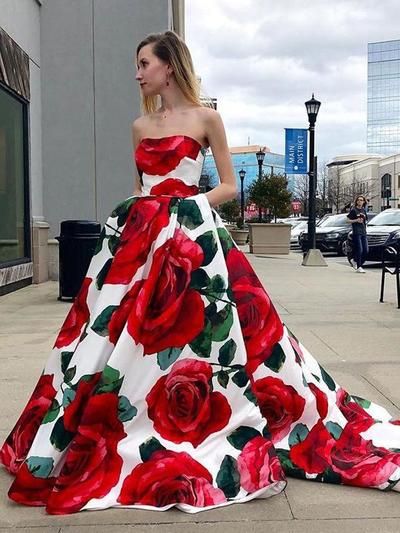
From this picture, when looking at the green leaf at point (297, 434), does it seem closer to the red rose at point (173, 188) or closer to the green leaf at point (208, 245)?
the green leaf at point (208, 245)

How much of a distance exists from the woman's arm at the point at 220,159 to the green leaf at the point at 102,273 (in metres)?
0.55

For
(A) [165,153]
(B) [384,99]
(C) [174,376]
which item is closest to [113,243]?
(A) [165,153]

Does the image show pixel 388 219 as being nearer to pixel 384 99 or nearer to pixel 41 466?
pixel 41 466

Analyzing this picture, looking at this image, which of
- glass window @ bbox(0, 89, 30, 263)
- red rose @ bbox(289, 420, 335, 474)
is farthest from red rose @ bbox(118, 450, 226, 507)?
glass window @ bbox(0, 89, 30, 263)

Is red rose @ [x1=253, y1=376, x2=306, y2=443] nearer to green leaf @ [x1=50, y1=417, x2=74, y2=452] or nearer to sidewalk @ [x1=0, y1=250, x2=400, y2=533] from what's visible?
sidewalk @ [x1=0, y1=250, x2=400, y2=533]

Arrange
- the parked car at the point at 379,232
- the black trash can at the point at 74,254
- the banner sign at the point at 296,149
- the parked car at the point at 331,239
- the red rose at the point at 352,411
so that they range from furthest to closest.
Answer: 1. the parked car at the point at 331,239
2. the banner sign at the point at 296,149
3. the parked car at the point at 379,232
4. the black trash can at the point at 74,254
5. the red rose at the point at 352,411

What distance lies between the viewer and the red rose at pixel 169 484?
2812 mm

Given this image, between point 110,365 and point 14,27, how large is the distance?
10380 mm

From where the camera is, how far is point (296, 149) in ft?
80.2

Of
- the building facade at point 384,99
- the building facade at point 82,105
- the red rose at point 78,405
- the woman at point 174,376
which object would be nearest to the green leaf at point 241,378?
the woman at point 174,376

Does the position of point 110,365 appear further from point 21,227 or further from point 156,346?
point 21,227

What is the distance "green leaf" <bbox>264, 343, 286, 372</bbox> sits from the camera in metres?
3.18

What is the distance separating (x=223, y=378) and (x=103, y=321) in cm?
58

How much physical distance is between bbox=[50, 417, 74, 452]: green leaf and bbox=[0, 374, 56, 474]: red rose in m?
0.32
